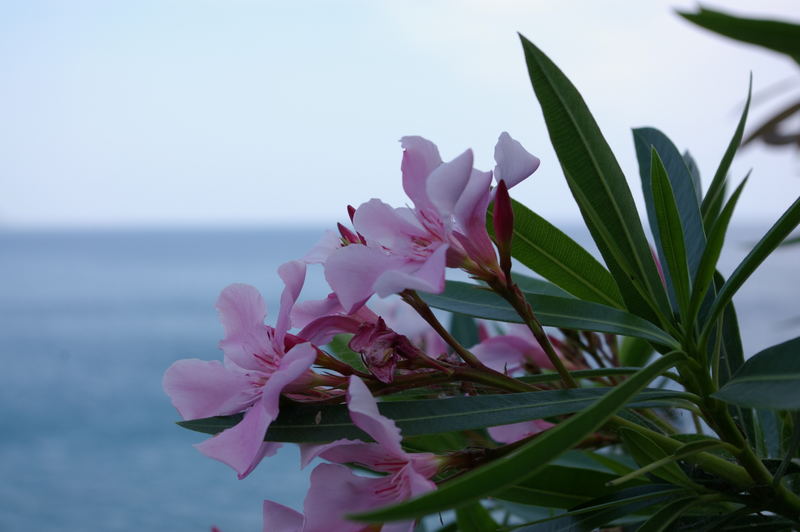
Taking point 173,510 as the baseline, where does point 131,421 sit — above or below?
above

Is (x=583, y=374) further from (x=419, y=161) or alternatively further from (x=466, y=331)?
(x=466, y=331)

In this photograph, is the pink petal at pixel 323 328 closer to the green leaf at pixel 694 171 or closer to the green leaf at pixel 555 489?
the green leaf at pixel 555 489

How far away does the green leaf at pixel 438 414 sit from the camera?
405 millimetres

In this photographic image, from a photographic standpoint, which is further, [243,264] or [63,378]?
[243,264]


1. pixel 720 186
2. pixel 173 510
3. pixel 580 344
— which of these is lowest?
pixel 173 510

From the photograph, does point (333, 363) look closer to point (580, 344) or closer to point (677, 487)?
point (677, 487)

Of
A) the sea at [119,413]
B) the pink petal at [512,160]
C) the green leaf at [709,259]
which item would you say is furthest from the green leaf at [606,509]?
the sea at [119,413]

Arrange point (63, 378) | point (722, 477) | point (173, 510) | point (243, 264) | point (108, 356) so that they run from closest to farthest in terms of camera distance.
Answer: point (722, 477) → point (173, 510) → point (63, 378) → point (108, 356) → point (243, 264)

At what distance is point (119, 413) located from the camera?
534 inches

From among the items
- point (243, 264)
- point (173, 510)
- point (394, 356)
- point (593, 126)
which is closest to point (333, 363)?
point (394, 356)

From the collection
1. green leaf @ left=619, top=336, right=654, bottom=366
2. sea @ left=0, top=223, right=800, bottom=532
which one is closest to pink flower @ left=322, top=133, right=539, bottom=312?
green leaf @ left=619, top=336, right=654, bottom=366

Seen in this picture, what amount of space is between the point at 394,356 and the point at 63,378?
16757mm

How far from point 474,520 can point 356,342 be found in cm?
26

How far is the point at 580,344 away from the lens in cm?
77
